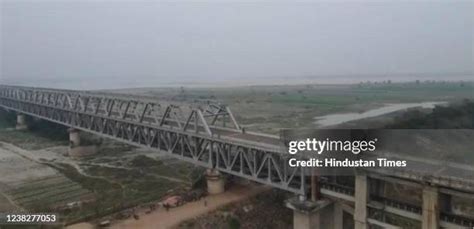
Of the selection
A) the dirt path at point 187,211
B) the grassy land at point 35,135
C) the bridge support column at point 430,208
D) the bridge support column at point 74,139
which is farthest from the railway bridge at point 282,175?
Result: the grassy land at point 35,135

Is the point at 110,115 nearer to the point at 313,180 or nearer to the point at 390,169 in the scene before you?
the point at 313,180

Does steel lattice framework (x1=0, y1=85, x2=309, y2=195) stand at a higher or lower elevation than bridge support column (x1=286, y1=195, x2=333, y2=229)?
higher

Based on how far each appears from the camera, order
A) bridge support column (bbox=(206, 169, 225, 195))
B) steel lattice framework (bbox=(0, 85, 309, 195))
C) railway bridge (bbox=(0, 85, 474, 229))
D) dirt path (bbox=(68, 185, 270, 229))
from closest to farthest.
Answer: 1. railway bridge (bbox=(0, 85, 474, 229))
2. dirt path (bbox=(68, 185, 270, 229))
3. steel lattice framework (bbox=(0, 85, 309, 195))
4. bridge support column (bbox=(206, 169, 225, 195))

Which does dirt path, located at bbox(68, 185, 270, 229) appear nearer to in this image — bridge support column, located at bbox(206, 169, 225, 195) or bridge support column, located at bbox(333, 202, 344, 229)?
bridge support column, located at bbox(206, 169, 225, 195)

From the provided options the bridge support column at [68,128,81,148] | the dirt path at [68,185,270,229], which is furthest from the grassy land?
the dirt path at [68,185,270,229]

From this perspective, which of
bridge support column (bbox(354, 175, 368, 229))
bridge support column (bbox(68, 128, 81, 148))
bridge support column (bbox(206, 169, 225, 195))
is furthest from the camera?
bridge support column (bbox(68, 128, 81, 148))

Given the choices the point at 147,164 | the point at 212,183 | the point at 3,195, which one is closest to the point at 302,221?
the point at 212,183

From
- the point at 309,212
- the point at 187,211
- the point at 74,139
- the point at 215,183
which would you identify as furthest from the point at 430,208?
the point at 74,139

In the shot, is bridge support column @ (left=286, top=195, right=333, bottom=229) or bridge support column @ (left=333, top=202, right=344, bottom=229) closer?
bridge support column @ (left=286, top=195, right=333, bottom=229)

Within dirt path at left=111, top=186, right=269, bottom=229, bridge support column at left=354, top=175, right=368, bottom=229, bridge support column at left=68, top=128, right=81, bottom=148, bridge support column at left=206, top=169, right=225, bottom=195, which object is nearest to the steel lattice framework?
bridge support column at left=206, top=169, right=225, bottom=195

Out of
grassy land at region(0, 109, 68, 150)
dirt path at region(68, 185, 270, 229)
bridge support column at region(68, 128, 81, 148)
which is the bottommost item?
dirt path at region(68, 185, 270, 229)
